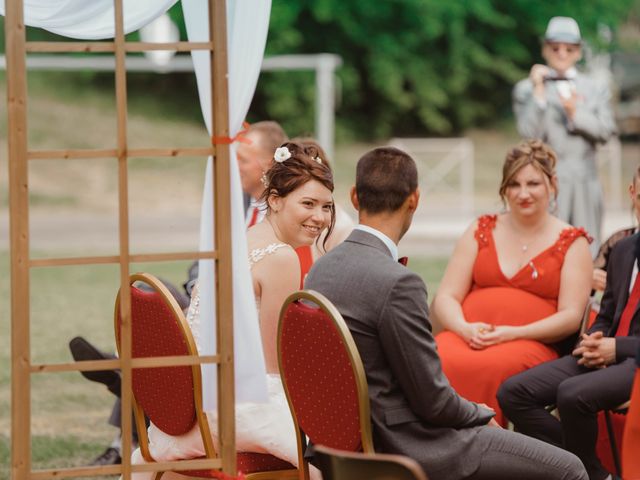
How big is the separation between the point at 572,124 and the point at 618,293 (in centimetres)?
404

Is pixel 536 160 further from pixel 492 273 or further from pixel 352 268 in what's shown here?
pixel 352 268

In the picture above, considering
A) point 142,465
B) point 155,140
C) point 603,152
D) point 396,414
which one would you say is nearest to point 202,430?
point 142,465

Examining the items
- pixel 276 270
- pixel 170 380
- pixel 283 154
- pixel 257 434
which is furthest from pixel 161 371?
pixel 283 154

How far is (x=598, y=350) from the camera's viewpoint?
187 inches

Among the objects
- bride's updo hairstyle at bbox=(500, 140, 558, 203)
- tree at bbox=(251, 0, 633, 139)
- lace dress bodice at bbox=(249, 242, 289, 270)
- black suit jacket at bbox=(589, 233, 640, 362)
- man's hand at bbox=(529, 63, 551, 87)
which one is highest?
tree at bbox=(251, 0, 633, 139)

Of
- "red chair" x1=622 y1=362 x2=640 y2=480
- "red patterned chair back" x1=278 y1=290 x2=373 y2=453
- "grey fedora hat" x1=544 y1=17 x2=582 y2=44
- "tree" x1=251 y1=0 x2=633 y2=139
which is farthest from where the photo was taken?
"tree" x1=251 y1=0 x2=633 y2=139

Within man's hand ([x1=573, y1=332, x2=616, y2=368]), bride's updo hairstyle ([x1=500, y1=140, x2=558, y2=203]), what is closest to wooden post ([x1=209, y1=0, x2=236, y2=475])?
man's hand ([x1=573, y1=332, x2=616, y2=368])

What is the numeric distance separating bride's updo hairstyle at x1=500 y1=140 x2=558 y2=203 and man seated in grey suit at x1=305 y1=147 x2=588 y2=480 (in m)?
1.76

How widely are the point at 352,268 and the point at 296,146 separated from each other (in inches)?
43.0

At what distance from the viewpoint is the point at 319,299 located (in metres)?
3.49

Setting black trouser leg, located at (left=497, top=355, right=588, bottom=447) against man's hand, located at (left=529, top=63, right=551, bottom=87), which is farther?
man's hand, located at (left=529, top=63, right=551, bottom=87)

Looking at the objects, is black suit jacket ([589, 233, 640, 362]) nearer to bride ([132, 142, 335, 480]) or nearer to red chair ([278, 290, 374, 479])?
bride ([132, 142, 335, 480])

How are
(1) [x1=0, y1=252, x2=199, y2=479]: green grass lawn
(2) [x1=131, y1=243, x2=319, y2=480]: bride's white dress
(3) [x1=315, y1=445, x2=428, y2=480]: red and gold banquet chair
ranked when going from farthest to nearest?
(1) [x1=0, y1=252, x2=199, y2=479]: green grass lawn
(2) [x1=131, y1=243, x2=319, y2=480]: bride's white dress
(3) [x1=315, y1=445, x2=428, y2=480]: red and gold banquet chair

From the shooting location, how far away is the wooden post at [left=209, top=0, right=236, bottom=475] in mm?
3701
